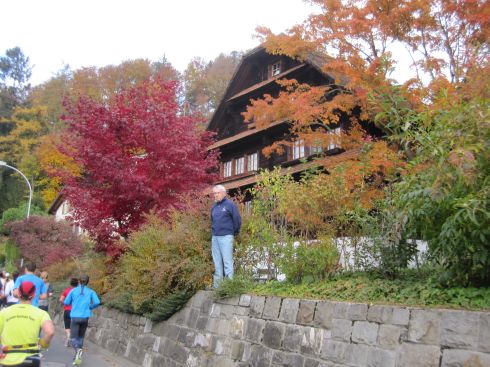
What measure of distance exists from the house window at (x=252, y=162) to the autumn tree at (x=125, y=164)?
36.4ft

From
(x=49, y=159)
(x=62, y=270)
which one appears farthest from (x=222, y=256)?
(x=49, y=159)

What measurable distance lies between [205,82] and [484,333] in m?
47.7

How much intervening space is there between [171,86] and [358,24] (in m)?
5.90

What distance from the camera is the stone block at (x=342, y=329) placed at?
614 cm

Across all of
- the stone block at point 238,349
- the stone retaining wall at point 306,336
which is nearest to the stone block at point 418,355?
the stone retaining wall at point 306,336

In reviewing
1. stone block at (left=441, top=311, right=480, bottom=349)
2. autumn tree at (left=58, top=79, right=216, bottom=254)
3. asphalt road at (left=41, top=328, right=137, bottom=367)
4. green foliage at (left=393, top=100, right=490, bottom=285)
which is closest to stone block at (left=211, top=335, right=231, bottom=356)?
asphalt road at (left=41, top=328, right=137, bottom=367)

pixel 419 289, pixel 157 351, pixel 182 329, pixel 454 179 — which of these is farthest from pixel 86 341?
pixel 454 179

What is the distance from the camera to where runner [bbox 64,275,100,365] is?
1066cm

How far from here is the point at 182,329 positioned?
31.3 feet

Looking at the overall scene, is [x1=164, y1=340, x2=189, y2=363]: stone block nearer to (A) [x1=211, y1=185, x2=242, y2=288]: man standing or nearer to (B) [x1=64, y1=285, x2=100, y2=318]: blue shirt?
(A) [x1=211, y1=185, x2=242, y2=288]: man standing

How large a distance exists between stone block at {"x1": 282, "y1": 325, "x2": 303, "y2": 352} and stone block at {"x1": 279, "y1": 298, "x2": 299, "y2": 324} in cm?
12

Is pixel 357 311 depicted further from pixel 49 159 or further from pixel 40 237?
pixel 49 159

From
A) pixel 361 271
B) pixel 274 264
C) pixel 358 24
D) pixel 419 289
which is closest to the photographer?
pixel 419 289

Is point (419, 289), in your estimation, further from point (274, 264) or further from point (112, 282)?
point (112, 282)
